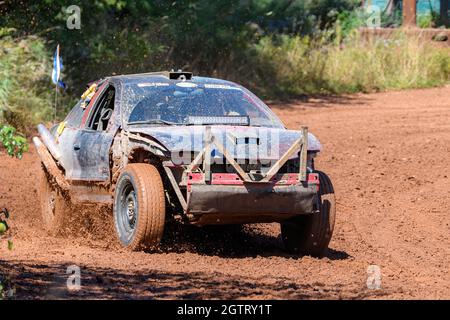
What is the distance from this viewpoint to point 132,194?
29.5 feet

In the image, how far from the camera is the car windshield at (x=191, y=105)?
9555mm

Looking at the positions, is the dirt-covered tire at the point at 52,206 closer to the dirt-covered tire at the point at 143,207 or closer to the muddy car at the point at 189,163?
the muddy car at the point at 189,163

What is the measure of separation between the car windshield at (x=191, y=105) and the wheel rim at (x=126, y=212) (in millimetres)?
709

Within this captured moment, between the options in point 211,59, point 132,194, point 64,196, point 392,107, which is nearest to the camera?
point 132,194

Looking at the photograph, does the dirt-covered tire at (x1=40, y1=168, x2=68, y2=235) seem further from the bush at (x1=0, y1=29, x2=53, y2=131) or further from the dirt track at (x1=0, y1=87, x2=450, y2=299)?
the bush at (x1=0, y1=29, x2=53, y2=131)

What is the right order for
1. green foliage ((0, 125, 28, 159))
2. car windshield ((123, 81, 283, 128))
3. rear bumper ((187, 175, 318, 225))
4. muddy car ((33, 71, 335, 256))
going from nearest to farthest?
1. green foliage ((0, 125, 28, 159))
2. rear bumper ((187, 175, 318, 225))
3. muddy car ((33, 71, 335, 256))
4. car windshield ((123, 81, 283, 128))

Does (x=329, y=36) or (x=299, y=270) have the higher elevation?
(x=329, y=36)

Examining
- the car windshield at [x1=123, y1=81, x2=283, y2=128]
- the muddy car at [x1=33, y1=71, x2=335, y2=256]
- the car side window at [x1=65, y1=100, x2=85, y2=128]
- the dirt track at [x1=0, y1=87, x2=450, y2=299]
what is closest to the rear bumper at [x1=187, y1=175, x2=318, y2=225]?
the muddy car at [x1=33, y1=71, x2=335, y2=256]

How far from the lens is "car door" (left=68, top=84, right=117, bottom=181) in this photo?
9.76 m

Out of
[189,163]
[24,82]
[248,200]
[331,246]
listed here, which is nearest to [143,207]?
[189,163]

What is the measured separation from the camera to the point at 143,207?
8547 millimetres
